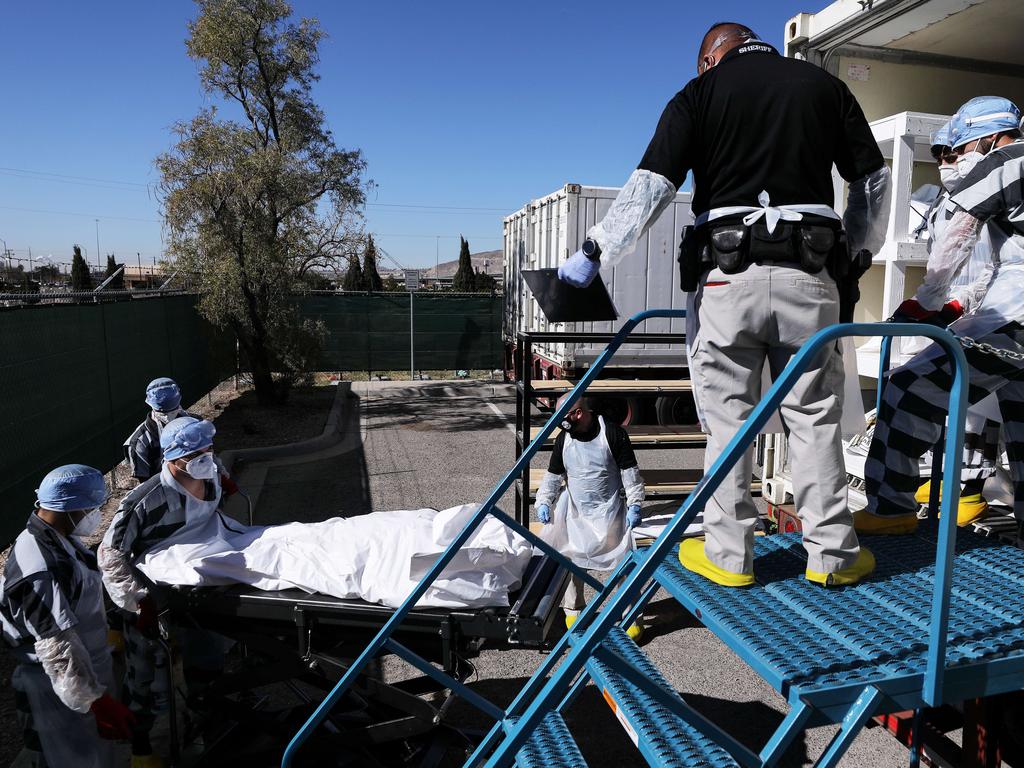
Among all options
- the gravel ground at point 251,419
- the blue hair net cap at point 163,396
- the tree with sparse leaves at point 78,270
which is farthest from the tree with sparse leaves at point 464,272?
the blue hair net cap at point 163,396

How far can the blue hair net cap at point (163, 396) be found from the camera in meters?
5.04

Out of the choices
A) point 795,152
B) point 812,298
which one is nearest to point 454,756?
point 812,298

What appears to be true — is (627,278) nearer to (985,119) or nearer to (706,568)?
(985,119)

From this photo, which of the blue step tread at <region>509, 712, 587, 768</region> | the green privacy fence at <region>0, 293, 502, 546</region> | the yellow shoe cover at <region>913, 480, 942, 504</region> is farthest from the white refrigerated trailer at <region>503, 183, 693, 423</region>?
the blue step tread at <region>509, 712, 587, 768</region>

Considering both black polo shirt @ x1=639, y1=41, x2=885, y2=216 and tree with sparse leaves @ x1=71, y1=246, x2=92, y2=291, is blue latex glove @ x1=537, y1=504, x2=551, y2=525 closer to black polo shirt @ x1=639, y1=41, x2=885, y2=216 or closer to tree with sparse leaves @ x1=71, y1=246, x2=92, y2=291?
black polo shirt @ x1=639, y1=41, x2=885, y2=216

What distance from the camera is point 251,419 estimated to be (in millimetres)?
11461

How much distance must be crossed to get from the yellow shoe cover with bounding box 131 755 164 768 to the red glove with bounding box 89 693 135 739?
0.40m

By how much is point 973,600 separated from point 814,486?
1.86 feet

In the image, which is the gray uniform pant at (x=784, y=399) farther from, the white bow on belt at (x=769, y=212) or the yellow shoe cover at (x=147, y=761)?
the yellow shoe cover at (x=147, y=761)

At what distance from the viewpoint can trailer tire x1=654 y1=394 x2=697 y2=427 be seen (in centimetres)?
1093

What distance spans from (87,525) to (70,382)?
4.55m

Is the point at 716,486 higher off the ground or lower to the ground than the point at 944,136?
lower

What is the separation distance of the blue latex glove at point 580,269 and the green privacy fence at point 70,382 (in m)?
5.17

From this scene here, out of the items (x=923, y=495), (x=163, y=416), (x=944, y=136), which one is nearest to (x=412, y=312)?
(x=163, y=416)
